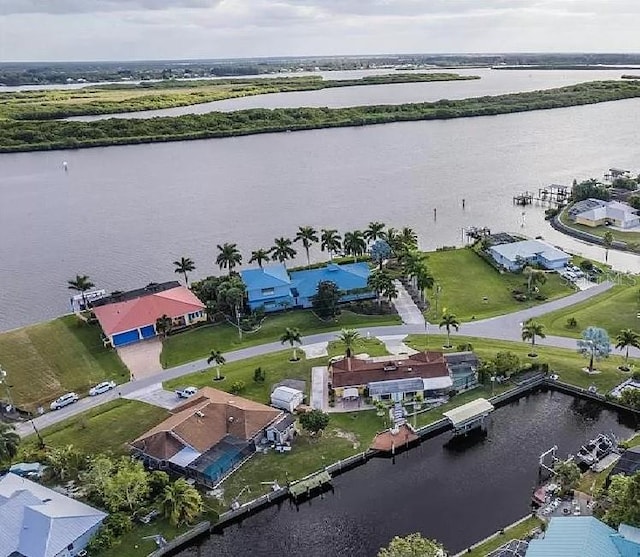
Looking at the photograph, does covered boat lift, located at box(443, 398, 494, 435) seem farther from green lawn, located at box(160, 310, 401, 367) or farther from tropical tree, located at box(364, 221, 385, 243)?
tropical tree, located at box(364, 221, 385, 243)

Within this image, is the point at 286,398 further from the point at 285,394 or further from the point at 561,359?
the point at 561,359

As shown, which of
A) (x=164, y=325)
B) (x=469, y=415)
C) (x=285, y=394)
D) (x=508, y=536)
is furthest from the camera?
(x=164, y=325)

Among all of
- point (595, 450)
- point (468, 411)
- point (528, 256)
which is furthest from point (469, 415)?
point (528, 256)

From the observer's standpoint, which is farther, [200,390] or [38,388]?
[38,388]

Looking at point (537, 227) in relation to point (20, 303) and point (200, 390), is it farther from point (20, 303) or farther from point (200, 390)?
point (20, 303)

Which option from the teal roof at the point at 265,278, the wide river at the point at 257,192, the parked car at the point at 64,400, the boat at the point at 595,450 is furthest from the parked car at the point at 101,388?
the boat at the point at 595,450

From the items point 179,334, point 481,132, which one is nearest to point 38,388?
point 179,334
